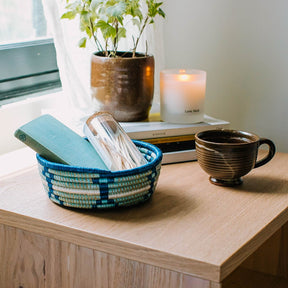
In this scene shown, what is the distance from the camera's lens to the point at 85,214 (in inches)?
33.0

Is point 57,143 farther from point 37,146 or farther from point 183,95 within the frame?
point 183,95

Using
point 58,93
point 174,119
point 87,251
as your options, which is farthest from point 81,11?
point 87,251

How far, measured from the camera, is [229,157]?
905 millimetres

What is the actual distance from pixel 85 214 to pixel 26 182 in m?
0.20

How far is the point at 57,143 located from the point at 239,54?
0.76m

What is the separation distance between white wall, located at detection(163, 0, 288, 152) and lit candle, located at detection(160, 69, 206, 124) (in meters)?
0.38

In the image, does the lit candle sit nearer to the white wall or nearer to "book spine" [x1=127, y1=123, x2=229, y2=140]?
"book spine" [x1=127, y1=123, x2=229, y2=140]

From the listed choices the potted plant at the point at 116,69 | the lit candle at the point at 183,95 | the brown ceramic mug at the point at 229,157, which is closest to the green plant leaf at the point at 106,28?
the potted plant at the point at 116,69

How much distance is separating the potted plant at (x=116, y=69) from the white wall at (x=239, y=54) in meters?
0.41

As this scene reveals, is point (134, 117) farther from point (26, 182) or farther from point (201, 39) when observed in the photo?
point (201, 39)

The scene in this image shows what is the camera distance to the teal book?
837 millimetres

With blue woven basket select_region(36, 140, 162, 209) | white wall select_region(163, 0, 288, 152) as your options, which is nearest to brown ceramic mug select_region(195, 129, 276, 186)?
A: blue woven basket select_region(36, 140, 162, 209)

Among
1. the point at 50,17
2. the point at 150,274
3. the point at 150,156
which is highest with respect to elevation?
the point at 50,17

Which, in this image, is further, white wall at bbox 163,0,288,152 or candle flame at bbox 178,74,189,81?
white wall at bbox 163,0,288,152
